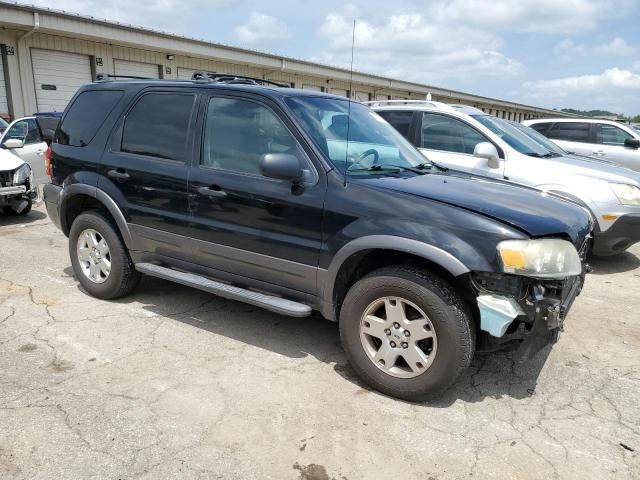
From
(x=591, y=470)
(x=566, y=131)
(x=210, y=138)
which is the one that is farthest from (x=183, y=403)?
(x=566, y=131)

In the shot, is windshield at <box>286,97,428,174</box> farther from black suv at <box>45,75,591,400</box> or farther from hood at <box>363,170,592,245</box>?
hood at <box>363,170,592,245</box>

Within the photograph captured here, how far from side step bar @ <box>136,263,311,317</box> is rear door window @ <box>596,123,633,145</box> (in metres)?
9.51

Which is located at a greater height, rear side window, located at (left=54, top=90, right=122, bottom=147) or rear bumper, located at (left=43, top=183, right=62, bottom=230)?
rear side window, located at (left=54, top=90, right=122, bottom=147)

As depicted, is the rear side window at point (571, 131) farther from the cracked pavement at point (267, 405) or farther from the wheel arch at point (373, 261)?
the wheel arch at point (373, 261)

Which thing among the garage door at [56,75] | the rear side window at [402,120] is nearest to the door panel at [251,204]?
the rear side window at [402,120]

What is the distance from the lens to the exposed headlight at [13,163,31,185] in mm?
7855

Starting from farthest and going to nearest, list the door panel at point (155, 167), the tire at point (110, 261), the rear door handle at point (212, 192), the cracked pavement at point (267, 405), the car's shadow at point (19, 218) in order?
the car's shadow at point (19, 218) < the tire at point (110, 261) < the door panel at point (155, 167) < the rear door handle at point (212, 192) < the cracked pavement at point (267, 405)

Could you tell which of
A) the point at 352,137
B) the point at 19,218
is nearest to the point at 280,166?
the point at 352,137

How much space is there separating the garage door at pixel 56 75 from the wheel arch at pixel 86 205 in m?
11.7

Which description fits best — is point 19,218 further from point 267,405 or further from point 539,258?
point 539,258

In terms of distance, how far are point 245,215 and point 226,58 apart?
16.5 meters

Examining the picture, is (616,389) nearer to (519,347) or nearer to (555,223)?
(519,347)

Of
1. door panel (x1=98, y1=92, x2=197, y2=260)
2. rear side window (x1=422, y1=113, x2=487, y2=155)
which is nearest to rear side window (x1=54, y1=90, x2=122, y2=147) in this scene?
door panel (x1=98, y1=92, x2=197, y2=260)

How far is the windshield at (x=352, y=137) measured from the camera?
3.52 m
